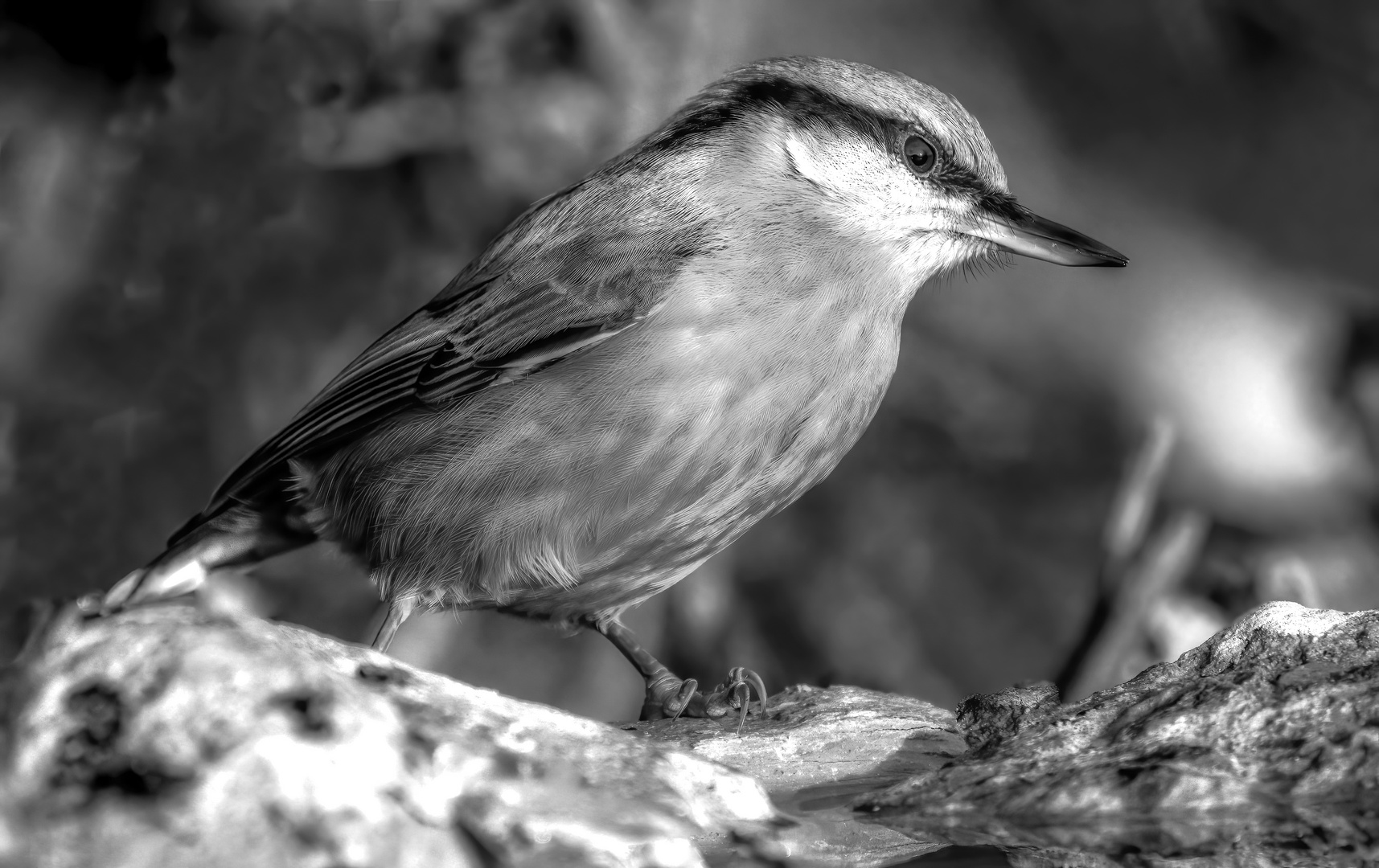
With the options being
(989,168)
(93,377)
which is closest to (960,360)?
(989,168)

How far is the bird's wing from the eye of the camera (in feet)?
11.8

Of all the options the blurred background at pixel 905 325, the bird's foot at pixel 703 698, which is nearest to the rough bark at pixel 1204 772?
the bird's foot at pixel 703 698

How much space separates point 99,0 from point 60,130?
0.43m

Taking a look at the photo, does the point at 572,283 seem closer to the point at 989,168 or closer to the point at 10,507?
the point at 989,168

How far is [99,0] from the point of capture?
Answer: 5156mm

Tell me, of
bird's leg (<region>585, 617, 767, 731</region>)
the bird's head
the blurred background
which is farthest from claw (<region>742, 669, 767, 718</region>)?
the blurred background

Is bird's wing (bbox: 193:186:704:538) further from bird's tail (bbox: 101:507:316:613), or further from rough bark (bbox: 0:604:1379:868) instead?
rough bark (bbox: 0:604:1379:868)

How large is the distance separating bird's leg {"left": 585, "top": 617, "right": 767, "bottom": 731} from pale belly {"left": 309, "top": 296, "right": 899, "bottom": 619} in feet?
0.89

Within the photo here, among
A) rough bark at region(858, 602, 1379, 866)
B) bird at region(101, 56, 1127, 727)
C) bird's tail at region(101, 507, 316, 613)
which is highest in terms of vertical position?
bird at region(101, 56, 1127, 727)

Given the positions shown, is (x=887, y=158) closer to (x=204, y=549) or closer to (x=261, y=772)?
(x=204, y=549)

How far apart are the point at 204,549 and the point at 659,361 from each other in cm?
160

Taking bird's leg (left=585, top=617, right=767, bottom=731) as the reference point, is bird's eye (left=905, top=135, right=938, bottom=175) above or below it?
above

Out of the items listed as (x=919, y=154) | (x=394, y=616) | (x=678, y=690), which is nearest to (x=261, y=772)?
(x=394, y=616)

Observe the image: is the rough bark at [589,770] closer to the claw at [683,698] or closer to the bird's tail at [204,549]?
the claw at [683,698]
